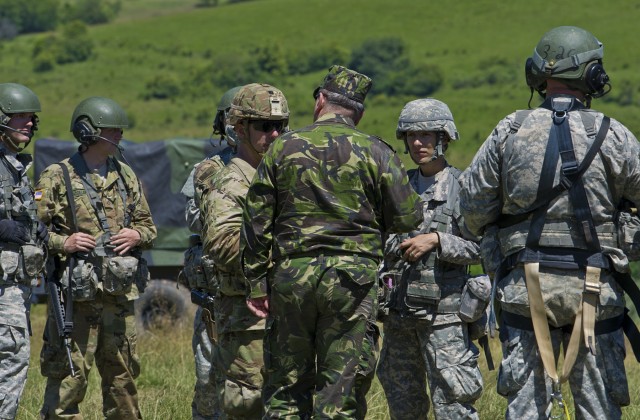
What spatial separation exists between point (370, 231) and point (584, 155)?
106cm

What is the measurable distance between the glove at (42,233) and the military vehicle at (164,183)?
586 centimetres

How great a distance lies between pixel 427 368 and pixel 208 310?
1.54 m

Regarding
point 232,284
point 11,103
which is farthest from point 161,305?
point 232,284

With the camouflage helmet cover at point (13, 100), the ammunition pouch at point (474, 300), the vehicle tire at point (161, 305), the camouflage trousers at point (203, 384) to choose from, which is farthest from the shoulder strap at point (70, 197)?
the vehicle tire at point (161, 305)

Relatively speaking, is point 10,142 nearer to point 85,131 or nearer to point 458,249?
point 85,131

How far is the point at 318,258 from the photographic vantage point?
17.1 ft

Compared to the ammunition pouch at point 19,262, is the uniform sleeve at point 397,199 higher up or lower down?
higher up

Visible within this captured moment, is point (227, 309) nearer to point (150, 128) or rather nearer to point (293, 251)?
point (293, 251)

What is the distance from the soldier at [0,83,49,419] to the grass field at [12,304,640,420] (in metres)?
1.06

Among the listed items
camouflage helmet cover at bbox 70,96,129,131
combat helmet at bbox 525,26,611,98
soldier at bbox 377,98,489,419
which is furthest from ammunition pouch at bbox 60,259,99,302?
combat helmet at bbox 525,26,611,98

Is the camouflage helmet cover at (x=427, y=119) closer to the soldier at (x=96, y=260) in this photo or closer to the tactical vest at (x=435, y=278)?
the tactical vest at (x=435, y=278)

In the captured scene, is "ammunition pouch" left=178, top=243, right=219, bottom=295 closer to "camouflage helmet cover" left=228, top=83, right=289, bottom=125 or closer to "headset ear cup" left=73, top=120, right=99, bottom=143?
"headset ear cup" left=73, top=120, right=99, bottom=143

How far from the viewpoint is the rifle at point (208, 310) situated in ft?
23.3

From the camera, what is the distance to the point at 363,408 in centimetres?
545
